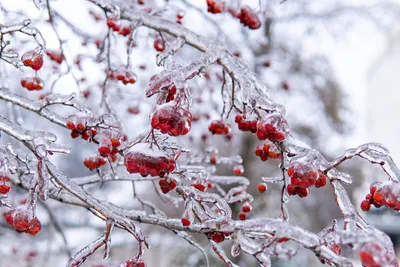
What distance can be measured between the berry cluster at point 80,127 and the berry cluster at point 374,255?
0.89 metres

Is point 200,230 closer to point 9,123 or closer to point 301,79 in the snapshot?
point 9,123

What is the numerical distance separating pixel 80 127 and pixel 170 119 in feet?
1.79

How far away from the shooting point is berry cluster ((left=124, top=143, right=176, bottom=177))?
109 centimetres

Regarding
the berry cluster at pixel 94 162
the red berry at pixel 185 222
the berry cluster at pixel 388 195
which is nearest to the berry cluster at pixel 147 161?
the red berry at pixel 185 222

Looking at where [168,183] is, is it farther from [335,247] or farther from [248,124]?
[335,247]

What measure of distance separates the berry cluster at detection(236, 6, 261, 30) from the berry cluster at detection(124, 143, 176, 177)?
121cm

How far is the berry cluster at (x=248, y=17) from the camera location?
2.14 m

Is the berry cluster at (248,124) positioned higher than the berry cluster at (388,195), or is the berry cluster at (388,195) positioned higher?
the berry cluster at (388,195)

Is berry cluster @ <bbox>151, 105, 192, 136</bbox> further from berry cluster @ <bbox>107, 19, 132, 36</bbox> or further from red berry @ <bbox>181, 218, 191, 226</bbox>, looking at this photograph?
berry cluster @ <bbox>107, 19, 132, 36</bbox>

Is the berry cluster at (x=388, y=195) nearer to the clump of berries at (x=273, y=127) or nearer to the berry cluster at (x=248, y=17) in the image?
the clump of berries at (x=273, y=127)

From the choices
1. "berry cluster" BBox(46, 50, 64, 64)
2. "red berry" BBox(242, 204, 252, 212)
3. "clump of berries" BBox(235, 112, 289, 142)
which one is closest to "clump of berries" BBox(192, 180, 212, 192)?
"red berry" BBox(242, 204, 252, 212)

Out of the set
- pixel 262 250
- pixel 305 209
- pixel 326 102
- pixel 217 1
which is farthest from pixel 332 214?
pixel 262 250

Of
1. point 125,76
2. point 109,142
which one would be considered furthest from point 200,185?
point 125,76

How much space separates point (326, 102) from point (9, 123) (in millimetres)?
7455
